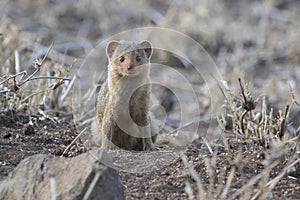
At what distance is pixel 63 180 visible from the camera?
301cm

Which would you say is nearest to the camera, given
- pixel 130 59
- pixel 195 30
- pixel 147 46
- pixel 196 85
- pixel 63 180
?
pixel 63 180

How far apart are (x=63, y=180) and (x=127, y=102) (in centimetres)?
148

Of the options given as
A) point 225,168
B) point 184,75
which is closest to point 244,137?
point 225,168

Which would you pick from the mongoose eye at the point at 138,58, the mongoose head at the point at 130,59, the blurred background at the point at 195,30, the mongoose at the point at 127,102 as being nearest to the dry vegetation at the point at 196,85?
the blurred background at the point at 195,30

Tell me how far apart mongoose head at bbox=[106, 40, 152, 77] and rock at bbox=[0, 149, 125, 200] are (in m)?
1.34

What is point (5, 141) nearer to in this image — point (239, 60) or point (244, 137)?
point (244, 137)

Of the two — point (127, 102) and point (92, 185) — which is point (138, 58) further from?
point (92, 185)

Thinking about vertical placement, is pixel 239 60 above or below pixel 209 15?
below

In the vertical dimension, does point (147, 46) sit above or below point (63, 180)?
above

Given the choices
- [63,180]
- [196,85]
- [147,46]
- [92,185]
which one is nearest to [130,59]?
[147,46]

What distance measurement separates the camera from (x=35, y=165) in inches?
123

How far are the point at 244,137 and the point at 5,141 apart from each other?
1.55m

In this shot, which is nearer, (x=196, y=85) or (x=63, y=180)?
(x=63, y=180)

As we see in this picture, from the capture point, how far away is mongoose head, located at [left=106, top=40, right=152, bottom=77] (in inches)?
171
